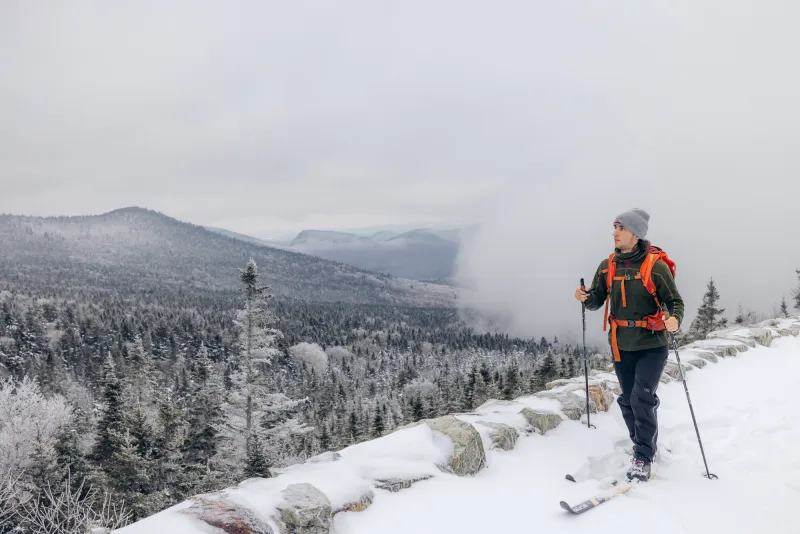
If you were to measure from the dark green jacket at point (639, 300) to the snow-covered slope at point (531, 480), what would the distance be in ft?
5.67

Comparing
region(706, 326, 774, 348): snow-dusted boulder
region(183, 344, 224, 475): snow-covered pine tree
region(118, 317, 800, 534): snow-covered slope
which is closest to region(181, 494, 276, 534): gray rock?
region(118, 317, 800, 534): snow-covered slope

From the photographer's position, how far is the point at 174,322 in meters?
126

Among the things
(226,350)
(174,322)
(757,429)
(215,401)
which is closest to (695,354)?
(757,429)

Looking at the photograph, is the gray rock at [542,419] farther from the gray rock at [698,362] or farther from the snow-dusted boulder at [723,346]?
the snow-dusted boulder at [723,346]

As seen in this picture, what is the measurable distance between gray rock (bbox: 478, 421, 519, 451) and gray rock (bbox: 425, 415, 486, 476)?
369 mm

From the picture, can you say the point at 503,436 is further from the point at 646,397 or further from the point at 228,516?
the point at 228,516

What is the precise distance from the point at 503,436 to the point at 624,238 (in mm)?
3255

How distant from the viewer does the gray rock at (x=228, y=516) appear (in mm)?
3640

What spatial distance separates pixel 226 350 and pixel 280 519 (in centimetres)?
12790

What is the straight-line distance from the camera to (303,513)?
13.1ft

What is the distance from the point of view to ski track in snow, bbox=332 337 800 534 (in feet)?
14.0

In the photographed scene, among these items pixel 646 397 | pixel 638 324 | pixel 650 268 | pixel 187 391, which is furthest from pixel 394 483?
pixel 187 391

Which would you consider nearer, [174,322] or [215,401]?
[215,401]

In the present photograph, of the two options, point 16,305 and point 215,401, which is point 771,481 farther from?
point 16,305
